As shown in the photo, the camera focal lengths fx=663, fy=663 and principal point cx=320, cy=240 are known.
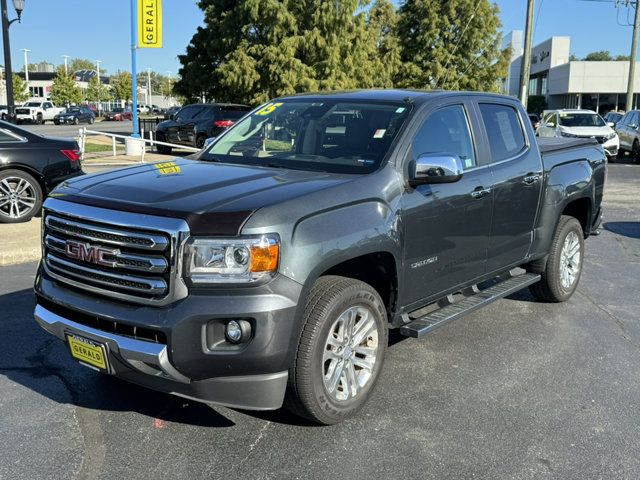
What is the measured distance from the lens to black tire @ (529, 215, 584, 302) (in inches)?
237

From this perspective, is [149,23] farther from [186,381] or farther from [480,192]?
[186,381]

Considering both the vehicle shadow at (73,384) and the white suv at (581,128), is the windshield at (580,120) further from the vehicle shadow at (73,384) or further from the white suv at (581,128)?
the vehicle shadow at (73,384)

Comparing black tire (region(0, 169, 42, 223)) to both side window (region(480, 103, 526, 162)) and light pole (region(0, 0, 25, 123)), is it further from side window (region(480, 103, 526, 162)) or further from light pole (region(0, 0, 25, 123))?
light pole (region(0, 0, 25, 123))

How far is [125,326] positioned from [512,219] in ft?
10.4

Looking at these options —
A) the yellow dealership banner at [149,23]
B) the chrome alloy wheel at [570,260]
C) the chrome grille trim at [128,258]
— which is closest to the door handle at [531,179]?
the chrome alloy wheel at [570,260]

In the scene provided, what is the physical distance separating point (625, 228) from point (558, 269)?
17.2 ft

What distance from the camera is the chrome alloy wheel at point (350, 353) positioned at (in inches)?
146

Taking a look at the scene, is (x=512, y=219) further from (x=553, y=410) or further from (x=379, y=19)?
(x=379, y=19)

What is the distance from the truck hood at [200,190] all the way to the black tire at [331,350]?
577 mm

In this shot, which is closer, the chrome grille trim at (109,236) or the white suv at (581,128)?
the chrome grille trim at (109,236)

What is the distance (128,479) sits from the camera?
323 cm

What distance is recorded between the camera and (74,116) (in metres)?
57.8

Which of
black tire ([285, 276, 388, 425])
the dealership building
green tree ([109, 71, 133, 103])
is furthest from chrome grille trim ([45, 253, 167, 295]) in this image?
green tree ([109, 71, 133, 103])

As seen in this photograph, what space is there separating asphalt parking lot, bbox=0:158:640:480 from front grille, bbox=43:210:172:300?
34.0 inches
